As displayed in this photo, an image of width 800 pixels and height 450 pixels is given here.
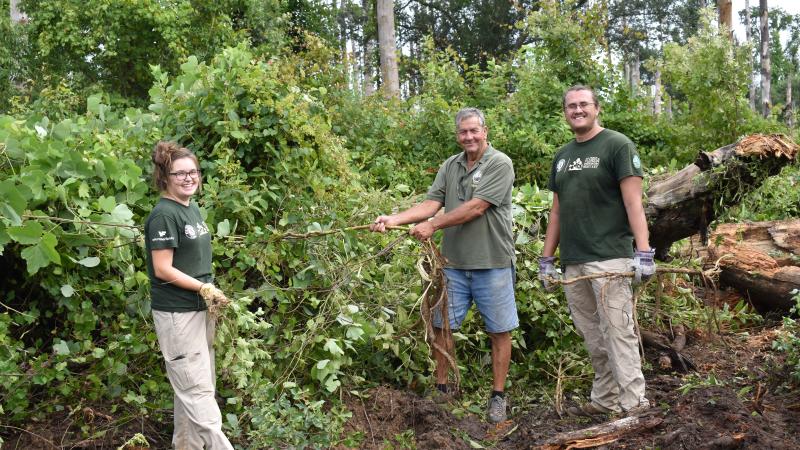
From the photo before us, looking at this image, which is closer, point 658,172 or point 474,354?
point 474,354

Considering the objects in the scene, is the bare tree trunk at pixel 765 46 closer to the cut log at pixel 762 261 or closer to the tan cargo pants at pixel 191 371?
the cut log at pixel 762 261

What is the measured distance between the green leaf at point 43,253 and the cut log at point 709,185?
398cm

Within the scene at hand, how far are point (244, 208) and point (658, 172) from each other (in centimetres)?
449

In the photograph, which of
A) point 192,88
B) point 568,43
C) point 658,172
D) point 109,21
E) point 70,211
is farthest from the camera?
point 109,21

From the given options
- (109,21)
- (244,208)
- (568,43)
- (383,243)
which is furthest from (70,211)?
(109,21)

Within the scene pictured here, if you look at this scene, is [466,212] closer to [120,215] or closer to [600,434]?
[600,434]

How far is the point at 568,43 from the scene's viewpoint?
10008 millimetres

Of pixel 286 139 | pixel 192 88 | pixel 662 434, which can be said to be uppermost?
pixel 192 88

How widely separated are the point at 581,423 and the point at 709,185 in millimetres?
1966

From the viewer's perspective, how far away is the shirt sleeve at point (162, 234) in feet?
11.3

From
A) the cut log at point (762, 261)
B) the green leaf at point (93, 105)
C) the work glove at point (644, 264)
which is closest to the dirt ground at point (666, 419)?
the work glove at point (644, 264)

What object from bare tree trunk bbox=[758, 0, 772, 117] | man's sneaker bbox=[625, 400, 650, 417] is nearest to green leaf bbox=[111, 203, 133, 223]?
man's sneaker bbox=[625, 400, 650, 417]

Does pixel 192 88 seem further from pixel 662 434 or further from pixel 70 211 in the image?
pixel 662 434

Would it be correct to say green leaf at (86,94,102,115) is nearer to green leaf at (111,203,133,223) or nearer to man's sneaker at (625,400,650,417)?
green leaf at (111,203,133,223)
